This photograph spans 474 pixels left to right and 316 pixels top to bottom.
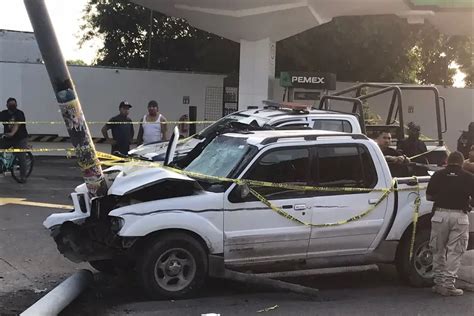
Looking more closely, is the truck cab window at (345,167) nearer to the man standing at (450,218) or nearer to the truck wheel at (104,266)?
the man standing at (450,218)

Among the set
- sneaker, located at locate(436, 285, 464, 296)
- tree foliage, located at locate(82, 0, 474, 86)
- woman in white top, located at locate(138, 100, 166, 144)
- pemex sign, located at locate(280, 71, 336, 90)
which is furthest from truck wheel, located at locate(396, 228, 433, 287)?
tree foliage, located at locate(82, 0, 474, 86)

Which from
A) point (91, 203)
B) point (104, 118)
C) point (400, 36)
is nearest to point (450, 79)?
point (400, 36)

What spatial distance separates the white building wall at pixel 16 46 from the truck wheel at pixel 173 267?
911 inches

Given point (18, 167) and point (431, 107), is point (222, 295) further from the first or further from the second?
point (431, 107)

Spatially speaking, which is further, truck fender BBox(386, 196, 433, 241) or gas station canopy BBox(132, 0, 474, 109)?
gas station canopy BBox(132, 0, 474, 109)

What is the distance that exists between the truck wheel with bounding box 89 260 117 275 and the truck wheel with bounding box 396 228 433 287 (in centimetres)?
312

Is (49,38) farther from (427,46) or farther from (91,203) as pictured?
(427,46)

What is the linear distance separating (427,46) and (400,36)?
11.3 feet

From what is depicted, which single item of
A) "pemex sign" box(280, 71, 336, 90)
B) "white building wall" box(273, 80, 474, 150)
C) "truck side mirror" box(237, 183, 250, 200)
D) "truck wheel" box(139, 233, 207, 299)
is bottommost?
"truck wheel" box(139, 233, 207, 299)

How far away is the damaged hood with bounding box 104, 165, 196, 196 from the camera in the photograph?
5.68 m

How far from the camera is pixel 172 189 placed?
232 inches

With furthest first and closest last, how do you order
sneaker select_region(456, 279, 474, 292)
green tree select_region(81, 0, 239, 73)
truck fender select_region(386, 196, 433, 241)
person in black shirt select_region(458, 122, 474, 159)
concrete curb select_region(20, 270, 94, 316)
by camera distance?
1. green tree select_region(81, 0, 239, 73)
2. person in black shirt select_region(458, 122, 474, 159)
3. sneaker select_region(456, 279, 474, 292)
4. truck fender select_region(386, 196, 433, 241)
5. concrete curb select_region(20, 270, 94, 316)

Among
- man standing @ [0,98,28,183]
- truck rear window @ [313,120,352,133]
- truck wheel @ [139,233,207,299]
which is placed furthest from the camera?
man standing @ [0,98,28,183]

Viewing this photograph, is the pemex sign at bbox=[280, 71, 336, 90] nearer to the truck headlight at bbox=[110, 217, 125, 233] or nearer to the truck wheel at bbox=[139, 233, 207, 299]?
the truck wheel at bbox=[139, 233, 207, 299]
